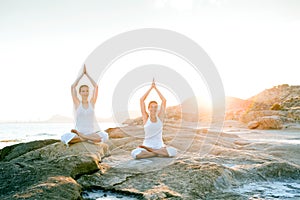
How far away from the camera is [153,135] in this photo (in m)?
8.38

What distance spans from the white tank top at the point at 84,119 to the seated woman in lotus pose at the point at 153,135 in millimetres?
1746

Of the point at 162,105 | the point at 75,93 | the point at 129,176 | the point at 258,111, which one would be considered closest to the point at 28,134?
the point at 258,111

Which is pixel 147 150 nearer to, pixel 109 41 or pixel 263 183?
pixel 263 183

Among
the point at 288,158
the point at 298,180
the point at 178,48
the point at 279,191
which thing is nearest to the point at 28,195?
the point at 279,191

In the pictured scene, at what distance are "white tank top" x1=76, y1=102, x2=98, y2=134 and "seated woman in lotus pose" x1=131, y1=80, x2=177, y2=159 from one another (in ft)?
5.73

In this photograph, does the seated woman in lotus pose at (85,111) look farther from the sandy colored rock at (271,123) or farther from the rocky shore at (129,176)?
the sandy colored rock at (271,123)

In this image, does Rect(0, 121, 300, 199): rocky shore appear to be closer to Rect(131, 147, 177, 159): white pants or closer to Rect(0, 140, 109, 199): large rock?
Rect(0, 140, 109, 199): large rock

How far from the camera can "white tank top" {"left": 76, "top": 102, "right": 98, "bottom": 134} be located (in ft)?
28.6

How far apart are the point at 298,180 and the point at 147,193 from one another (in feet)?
11.7

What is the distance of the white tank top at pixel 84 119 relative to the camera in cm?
872

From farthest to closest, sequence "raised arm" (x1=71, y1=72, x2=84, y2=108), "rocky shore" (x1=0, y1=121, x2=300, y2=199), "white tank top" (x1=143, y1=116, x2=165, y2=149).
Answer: "raised arm" (x1=71, y1=72, x2=84, y2=108), "white tank top" (x1=143, y1=116, x2=165, y2=149), "rocky shore" (x1=0, y1=121, x2=300, y2=199)

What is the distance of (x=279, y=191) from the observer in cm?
492

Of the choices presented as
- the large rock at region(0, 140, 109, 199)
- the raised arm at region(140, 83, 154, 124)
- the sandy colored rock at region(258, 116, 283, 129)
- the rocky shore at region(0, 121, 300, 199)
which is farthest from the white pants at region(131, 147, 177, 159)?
the sandy colored rock at region(258, 116, 283, 129)

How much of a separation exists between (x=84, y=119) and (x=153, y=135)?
2.35 metres
